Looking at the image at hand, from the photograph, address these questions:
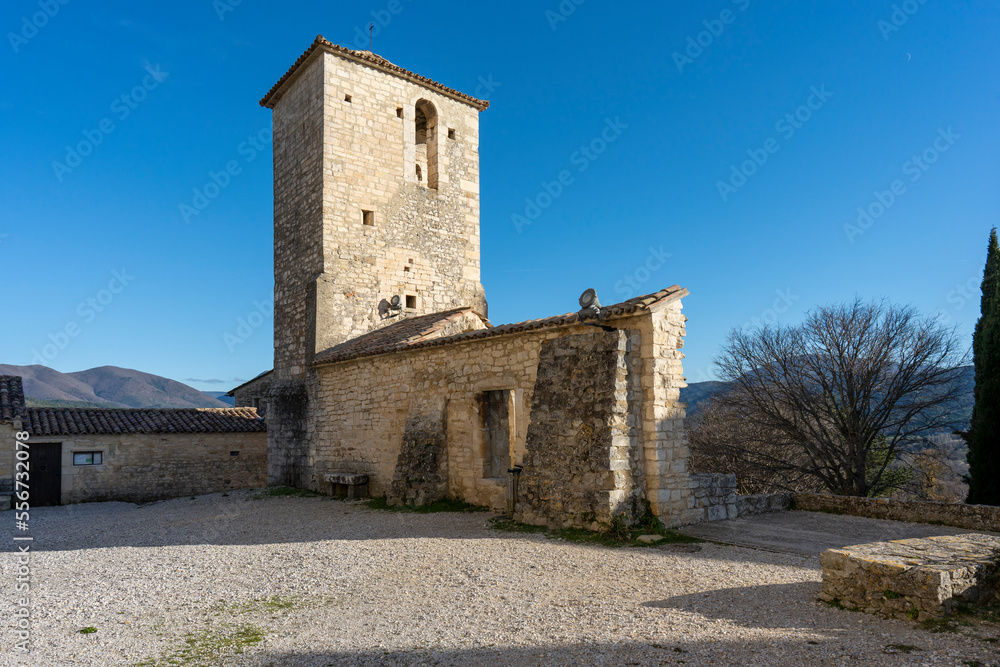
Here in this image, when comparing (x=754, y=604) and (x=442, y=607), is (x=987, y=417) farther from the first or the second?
(x=442, y=607)

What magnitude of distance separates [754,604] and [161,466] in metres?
16.5

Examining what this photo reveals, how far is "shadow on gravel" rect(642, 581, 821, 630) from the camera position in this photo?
14.4 feet

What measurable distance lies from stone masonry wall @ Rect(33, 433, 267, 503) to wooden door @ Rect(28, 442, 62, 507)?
0.13 metres

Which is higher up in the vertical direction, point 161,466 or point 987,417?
point 987,417

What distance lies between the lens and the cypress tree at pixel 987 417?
1305 centimetres

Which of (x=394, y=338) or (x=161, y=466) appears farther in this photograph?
(x=161, y=466)

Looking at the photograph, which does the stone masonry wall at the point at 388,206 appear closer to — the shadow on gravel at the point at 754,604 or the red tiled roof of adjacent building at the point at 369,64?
the red tiled roof of adjacent building at the point at 369,64

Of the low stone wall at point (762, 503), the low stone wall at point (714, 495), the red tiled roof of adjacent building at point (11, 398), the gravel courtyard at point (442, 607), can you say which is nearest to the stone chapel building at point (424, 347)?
the low stone wall at point (714, 495)

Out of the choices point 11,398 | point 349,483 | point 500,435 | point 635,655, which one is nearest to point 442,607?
point 635,655

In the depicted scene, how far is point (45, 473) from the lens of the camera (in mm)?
14781

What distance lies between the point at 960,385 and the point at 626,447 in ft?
40.0

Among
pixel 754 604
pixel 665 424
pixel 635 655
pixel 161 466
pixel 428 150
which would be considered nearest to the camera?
pixel 635 655

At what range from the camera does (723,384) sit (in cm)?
1841

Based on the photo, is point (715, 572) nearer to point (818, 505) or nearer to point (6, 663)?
point (818, 505)
